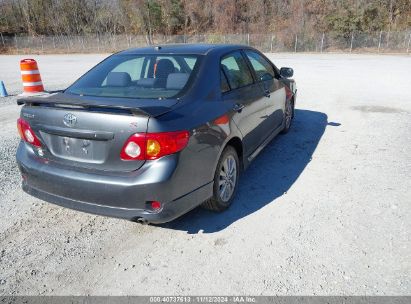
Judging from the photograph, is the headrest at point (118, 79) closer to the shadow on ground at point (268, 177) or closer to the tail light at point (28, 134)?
A: the tail light at point (28, 134)

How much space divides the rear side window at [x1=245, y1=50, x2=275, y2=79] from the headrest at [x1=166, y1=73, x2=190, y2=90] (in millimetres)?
1504

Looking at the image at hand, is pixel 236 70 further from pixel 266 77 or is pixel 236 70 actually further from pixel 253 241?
pixel 253 241

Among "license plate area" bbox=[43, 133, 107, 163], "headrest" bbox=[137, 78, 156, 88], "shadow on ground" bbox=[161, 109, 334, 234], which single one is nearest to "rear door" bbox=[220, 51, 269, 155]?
"shadow on ground" bbox=[161, 109, 334, 234]

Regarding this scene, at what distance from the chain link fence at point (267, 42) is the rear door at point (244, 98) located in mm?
30630

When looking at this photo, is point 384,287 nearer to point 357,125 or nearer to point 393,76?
point 357,125

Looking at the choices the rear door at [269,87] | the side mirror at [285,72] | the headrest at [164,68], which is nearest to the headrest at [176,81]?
the headrest at [164,68]

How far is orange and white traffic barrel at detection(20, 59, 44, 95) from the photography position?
9.55 meters

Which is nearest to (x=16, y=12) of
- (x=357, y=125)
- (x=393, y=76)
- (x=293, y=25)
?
(x=293, y=25)

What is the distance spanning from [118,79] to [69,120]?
940 millimetres

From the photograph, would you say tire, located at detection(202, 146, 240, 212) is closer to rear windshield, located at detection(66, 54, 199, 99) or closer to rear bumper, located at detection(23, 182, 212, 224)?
rear bumper, located at detection(23, 182, 212, 224)

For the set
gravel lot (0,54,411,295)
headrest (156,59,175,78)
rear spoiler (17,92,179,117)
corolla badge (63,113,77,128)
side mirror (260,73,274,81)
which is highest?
headrest (156,59,175,78)

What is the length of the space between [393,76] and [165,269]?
1398 centimetres

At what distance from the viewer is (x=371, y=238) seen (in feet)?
10.4

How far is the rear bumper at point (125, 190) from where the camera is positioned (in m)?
2.73
